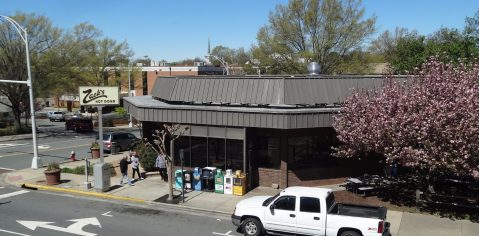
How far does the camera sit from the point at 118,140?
3475 centimetres

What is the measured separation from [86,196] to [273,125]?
30.3ft

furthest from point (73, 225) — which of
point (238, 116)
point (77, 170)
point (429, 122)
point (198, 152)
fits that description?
point (429, 122)

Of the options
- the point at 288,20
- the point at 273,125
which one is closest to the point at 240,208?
the point at 273,125

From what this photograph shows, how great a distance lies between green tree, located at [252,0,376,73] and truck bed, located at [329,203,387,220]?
3250 centimetres

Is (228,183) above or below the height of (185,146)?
below

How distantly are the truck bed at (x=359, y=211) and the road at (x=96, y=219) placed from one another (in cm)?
360

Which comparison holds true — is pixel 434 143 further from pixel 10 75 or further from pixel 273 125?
pixel 10 75

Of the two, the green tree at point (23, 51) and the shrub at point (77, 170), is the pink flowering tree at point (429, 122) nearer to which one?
the shrub at point (77, 170)

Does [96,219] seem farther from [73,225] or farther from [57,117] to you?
[57,117]

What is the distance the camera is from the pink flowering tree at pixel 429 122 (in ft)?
50.2

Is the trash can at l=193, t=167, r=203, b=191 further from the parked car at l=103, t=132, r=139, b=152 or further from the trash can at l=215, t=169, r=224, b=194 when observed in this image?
the parked car at l=103, t=132, r=139, b=152

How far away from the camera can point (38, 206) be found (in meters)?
19.4

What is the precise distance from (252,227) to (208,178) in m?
6.60

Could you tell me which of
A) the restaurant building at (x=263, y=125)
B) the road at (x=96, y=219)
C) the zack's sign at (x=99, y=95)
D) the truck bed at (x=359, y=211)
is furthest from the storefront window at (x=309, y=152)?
the zack's sign at (x=99, y=95)
